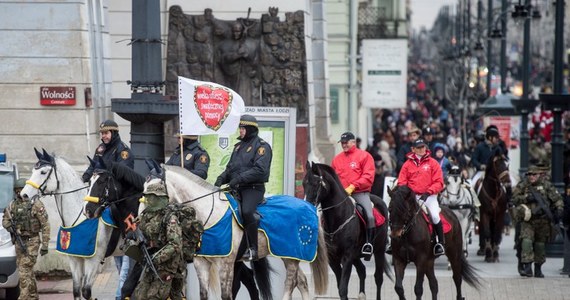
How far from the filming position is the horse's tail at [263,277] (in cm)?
1817

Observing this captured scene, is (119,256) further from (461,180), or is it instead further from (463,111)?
(463,111)

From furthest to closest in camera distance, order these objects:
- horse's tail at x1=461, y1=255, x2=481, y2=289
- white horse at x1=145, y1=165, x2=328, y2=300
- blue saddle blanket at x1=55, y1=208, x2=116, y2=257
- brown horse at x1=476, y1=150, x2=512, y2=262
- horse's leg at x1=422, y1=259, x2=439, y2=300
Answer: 1. brown horse at x1=476, y1=150, x2=512, y2=262
2. horse's tail at x1=461, y1=255, x2=481, y2=289
3. horse's leg at x1=422, y1=259, x2=439, y2=300
4. blue saddle blanket at x1=55, y1=208, x2=116, y2=257
5. white horse at x1=145, y1=165, x2=328, y2=300

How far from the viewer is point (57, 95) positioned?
23750 millimetres

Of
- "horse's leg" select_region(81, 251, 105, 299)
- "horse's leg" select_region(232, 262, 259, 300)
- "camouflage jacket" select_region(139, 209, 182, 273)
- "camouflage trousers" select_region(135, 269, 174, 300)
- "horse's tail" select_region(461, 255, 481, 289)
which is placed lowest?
"horse's tail" select_region(461, 255, 481, 289)

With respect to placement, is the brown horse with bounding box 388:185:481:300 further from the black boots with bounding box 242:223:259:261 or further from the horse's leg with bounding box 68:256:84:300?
the horse's leg with bounding box 68:256:84:300

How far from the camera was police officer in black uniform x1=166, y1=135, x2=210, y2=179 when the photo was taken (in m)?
17.8

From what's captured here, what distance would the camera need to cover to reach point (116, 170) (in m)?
17.0

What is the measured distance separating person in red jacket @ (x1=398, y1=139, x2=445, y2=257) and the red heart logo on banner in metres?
3.32

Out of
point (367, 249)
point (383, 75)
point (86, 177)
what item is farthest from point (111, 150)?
point (383, 75)

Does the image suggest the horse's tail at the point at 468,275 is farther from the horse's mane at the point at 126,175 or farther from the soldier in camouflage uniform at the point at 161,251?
the soldier in camouflage uniform at the point at 161,251

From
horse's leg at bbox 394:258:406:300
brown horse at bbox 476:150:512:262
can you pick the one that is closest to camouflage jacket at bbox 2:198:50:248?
horse's leg at bbox 394:258:406:300

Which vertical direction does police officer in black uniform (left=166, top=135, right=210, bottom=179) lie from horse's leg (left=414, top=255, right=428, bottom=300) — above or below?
above

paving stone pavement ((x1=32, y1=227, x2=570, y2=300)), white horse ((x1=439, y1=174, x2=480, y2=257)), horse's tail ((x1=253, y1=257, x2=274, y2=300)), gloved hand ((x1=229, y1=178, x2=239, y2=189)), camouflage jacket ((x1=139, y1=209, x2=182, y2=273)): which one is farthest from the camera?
white horse ((x1=439, y1=174, x2=480, y2=257))

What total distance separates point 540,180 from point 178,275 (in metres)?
10.2
